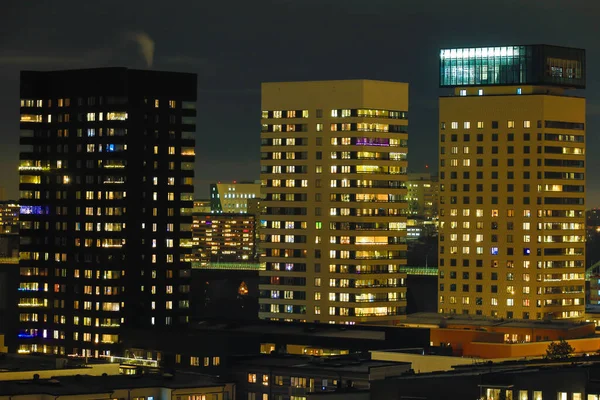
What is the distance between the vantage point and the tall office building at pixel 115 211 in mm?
187625

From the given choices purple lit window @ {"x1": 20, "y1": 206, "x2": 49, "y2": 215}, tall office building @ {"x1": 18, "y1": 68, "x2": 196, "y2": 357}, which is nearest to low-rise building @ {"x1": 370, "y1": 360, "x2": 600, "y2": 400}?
tall office building @ {"x1": 18, "y1": 68, "x2": 196, "y2": 357}

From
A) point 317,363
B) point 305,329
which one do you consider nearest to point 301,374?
point 317,363

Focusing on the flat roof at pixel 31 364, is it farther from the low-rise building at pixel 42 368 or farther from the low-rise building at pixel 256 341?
the low-rise building at pixel 256 341

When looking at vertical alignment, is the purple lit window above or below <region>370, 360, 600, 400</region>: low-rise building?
above

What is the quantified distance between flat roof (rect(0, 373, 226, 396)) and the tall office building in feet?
222

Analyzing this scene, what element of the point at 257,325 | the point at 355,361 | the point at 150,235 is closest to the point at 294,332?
the point at 257,325

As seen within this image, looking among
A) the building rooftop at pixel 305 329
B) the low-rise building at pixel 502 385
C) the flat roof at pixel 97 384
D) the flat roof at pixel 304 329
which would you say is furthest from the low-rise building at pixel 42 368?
the building rooftop at pixel 305 329

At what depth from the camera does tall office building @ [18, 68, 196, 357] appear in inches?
7387

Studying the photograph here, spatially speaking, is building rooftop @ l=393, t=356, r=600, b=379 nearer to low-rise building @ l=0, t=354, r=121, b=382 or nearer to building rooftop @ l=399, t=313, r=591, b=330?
low-rise building @ l=0, t=354, r=121, b=382

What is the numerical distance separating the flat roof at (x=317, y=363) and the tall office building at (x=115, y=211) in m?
41.5

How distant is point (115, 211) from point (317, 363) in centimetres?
5767

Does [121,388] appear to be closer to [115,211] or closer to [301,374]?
[301,374]

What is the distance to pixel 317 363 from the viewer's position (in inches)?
5330

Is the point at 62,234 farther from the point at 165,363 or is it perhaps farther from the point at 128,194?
the point at 165,363
